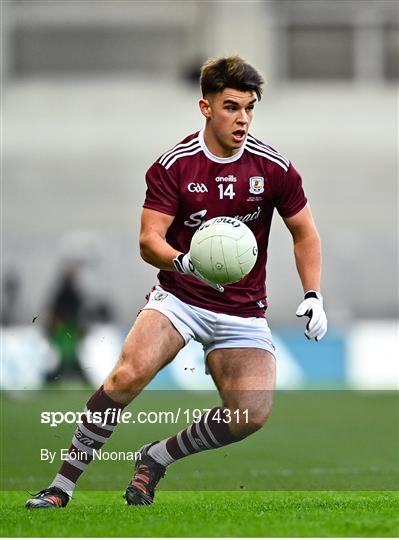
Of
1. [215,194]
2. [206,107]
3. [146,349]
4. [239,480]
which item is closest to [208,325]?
[146,349]

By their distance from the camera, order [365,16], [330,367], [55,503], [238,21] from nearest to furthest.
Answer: [55,503] → [330,367] → [238,21] → [365,16]

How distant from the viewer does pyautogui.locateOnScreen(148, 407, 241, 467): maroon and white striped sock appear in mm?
8258

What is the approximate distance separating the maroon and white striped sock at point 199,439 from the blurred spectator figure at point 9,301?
14882mm

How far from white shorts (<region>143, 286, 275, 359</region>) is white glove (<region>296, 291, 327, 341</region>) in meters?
0.42

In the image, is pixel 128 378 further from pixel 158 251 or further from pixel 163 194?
pixel 163 194

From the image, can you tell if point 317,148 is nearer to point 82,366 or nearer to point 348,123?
point 348,123

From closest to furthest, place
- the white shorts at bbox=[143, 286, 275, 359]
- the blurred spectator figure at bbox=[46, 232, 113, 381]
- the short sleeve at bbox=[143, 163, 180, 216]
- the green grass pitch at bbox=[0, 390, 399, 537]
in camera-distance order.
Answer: the green grass pitch at bbox=[0, 390, 399, 537]
the short sleeve at bbox=[143, 163, 180, 216]
the white shorts at bbox=[143, 286, 275, 359]
the blurred spectator figure at bbox=[46, 232, 113, 381]

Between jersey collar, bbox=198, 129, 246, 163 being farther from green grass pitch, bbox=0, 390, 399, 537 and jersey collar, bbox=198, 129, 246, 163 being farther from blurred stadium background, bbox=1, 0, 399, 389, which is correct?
blurred stadium background, bbox=1, 0, 399, 389

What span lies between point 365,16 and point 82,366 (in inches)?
584

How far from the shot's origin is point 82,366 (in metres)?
18.1

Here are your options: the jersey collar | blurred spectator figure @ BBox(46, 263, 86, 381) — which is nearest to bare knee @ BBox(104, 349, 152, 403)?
the jersey collar

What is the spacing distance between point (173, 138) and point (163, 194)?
20.0m

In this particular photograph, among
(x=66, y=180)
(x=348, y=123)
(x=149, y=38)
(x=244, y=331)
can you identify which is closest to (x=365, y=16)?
(x=348, y=123)

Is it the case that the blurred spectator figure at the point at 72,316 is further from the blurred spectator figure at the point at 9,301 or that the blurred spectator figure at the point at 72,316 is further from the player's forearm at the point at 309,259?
the player's forearm at the point at 309,259
